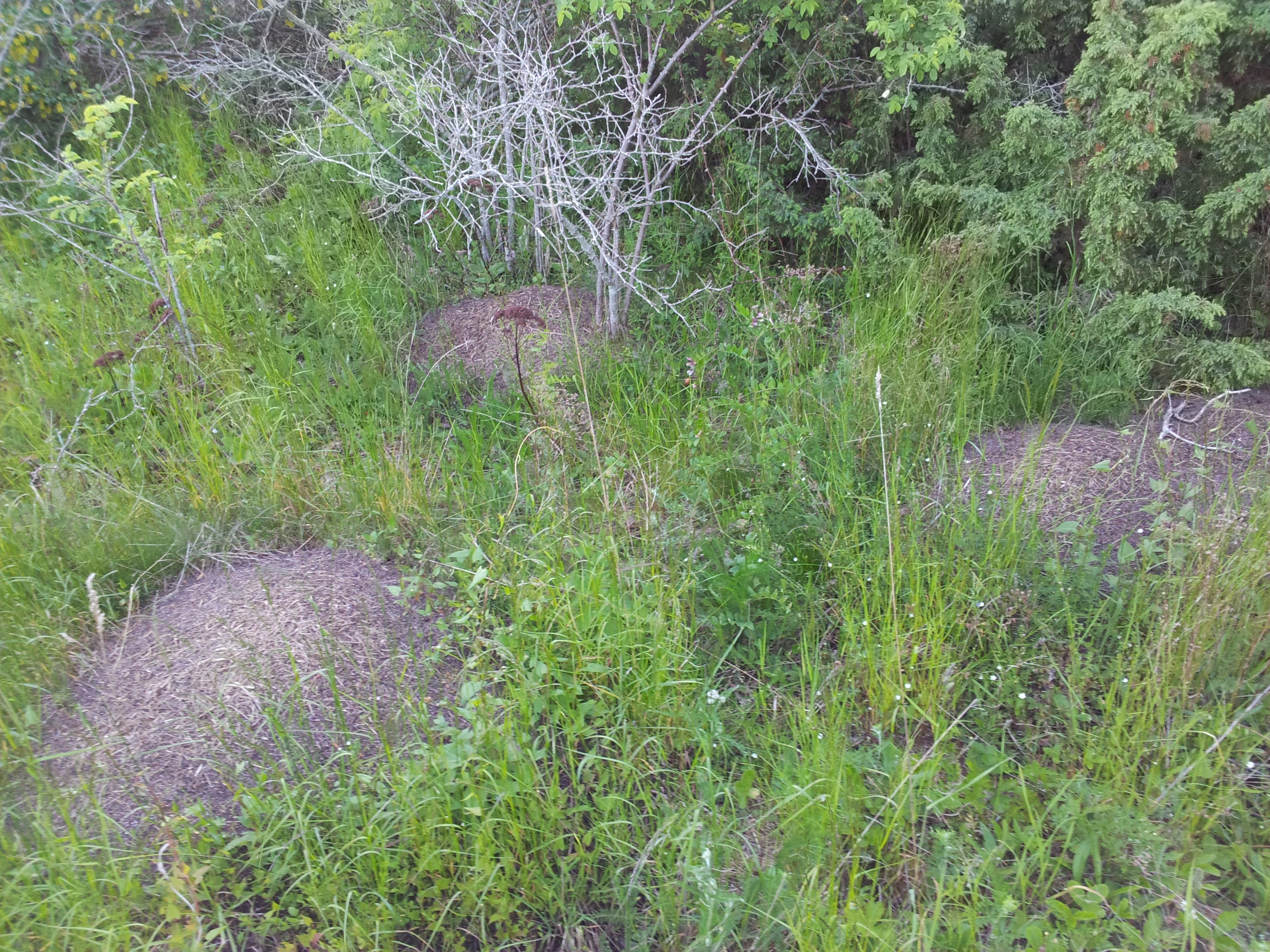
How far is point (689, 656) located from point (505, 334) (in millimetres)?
2184

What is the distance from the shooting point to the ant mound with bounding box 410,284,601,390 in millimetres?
4188

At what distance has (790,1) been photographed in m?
3.93

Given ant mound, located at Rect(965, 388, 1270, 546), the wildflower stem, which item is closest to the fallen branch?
ant mound, located at Rect(965, 388, 1270, 546)

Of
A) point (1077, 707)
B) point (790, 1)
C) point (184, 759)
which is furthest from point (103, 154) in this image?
point (1077, 707)

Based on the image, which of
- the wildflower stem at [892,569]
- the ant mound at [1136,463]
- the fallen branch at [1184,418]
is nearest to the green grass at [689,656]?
the wildflower stem at [892,569]

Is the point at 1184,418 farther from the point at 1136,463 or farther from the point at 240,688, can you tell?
the point at 240,688

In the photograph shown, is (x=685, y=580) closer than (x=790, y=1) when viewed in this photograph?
Yes

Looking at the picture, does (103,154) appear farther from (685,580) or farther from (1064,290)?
(1064,290)

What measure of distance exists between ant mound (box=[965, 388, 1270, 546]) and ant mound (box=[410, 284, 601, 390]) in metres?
1.95

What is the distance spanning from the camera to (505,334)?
4.24 m

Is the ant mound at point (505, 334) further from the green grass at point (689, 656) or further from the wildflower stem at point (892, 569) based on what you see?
the wildflower stem at point (892, 569)

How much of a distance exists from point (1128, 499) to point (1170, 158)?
1.38 m

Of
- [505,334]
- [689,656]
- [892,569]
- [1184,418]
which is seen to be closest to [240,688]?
[689,656]

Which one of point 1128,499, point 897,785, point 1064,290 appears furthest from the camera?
point 1064,290
